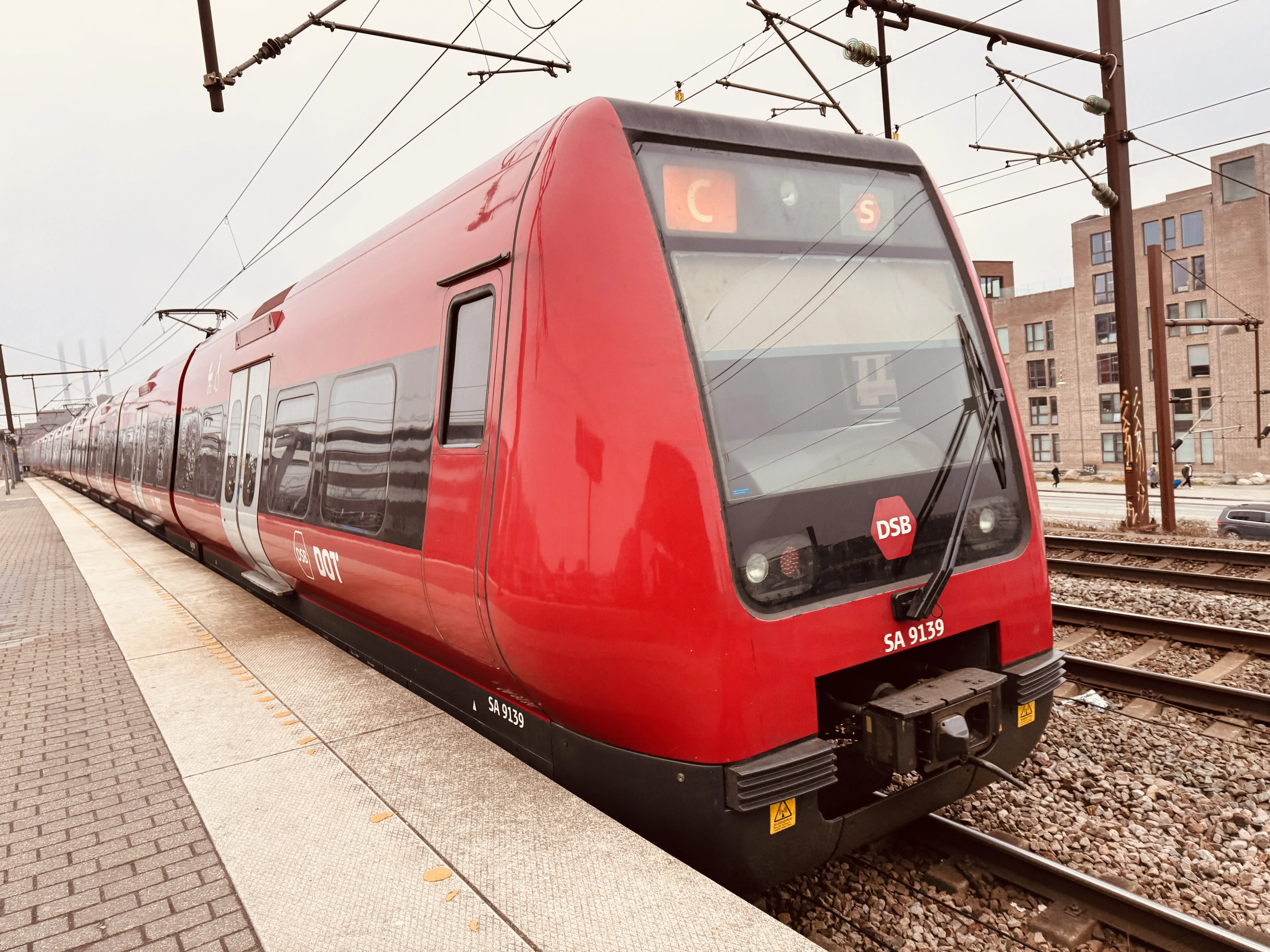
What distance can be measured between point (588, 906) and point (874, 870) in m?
1.55

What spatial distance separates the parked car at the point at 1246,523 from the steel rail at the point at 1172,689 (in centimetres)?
1655

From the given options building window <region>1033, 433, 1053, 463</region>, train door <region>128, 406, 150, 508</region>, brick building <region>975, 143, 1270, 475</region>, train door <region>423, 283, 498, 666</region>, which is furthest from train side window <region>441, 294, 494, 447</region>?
building window <region>1033, 433, 1053, 463</region>

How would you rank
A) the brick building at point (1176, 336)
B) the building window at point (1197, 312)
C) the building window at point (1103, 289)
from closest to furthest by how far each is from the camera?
the brick building at point (1176, 336), the building window at point (1197, 312), the building window at point (1103, 289)

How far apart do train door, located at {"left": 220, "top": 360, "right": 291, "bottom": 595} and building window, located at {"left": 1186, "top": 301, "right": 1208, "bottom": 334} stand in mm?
51177

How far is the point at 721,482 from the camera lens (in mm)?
2939

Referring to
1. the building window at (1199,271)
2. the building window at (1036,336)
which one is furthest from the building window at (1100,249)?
the building window at (1036,336)

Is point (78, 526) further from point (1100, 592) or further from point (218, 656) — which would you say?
point (1100, 592)

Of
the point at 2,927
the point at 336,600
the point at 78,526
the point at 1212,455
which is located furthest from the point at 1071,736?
the point at 1212,455

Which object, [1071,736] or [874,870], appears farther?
[1071,736]

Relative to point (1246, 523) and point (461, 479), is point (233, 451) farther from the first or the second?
point (1246, 523)

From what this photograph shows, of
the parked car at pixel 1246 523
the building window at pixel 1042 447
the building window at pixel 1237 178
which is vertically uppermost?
the building window at pixel 1237 178

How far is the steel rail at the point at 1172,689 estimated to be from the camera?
16.9 feet

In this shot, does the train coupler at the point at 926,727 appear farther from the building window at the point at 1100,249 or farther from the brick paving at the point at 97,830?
the building window at the point at 1100,249

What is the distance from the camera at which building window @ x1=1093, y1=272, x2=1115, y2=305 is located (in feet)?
161
